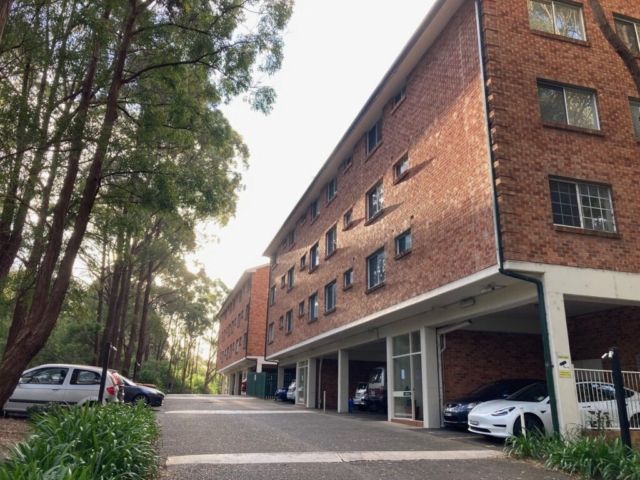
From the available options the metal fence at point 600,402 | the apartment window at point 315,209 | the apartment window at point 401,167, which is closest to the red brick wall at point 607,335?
the metal fence at point 600,402

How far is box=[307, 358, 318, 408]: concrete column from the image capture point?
82.3 ft

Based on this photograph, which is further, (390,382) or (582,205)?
(390,382)

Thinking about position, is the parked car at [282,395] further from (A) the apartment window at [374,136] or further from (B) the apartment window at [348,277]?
(A) the apartment window at [374,136]

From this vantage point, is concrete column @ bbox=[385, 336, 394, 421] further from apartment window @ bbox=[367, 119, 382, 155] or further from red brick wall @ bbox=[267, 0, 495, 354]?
apartment window @ bbox=[367, 119, 382, 155]

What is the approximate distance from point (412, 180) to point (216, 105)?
19.4 ft

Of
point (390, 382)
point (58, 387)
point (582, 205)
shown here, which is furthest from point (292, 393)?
point (582, 205)

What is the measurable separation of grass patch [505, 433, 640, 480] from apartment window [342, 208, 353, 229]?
11.8 meters

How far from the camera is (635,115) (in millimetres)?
12703

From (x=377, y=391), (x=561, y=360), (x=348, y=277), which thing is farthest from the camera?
(x=348, y=277)

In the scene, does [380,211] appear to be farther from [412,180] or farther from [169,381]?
[169,381]

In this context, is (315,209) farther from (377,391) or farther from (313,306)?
(377,391)

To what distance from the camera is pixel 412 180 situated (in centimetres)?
1476

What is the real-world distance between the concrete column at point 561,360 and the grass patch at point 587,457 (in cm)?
94

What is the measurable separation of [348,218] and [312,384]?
9.80 meters
